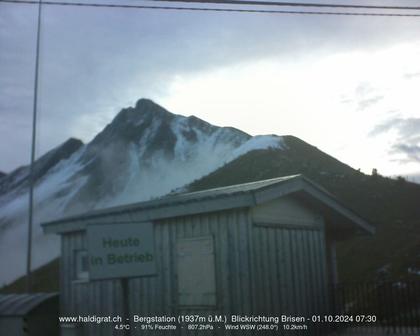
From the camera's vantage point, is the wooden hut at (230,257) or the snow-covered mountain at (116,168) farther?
the snow-covered mountain at (116,168)

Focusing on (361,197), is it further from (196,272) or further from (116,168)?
(116,168)

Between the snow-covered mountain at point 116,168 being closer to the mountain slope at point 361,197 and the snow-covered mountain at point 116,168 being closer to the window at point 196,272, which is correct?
the mountain slope at point 361,197

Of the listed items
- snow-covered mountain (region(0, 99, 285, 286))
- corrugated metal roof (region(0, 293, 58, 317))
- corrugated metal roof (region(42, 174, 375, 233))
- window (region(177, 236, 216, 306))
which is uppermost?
snow-covered mountain (region(0, 99, 285, 286))

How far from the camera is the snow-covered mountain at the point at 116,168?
6159 centimetres

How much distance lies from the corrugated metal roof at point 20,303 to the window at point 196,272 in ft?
12.0

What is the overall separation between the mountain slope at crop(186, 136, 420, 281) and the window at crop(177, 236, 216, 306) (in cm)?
1056

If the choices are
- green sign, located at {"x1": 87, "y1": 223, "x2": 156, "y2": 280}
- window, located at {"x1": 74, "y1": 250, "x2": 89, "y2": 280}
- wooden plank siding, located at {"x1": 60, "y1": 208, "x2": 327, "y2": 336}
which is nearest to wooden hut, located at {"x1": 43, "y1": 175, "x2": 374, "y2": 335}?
wooden plank siding, located at {"x1": 60, "y1": 208, "x2": 327, "y2": 336}

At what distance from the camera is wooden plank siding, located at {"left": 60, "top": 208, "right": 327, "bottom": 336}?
1105 centimetres

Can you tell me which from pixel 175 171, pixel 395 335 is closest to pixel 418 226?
pixel 395 335

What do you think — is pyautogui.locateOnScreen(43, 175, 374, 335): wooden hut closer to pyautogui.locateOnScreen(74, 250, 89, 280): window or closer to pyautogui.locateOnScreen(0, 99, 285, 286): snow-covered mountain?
pyautogui.locateOnScreen(74, 250, 89, 280): window

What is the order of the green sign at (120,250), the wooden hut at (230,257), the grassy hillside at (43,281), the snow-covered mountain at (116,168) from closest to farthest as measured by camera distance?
the green sign at (120,250) < the wooden hut at (230,257) < the grassy hillside at (43,281) < the snow-covered mountain at (116,168)

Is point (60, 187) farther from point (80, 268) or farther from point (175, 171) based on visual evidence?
point (80, 268)

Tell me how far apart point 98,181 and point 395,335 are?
61.4 metres

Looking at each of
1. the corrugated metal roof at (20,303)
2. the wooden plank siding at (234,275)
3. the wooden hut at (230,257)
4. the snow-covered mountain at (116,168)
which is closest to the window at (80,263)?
the wooden plank siding at (234,275)
